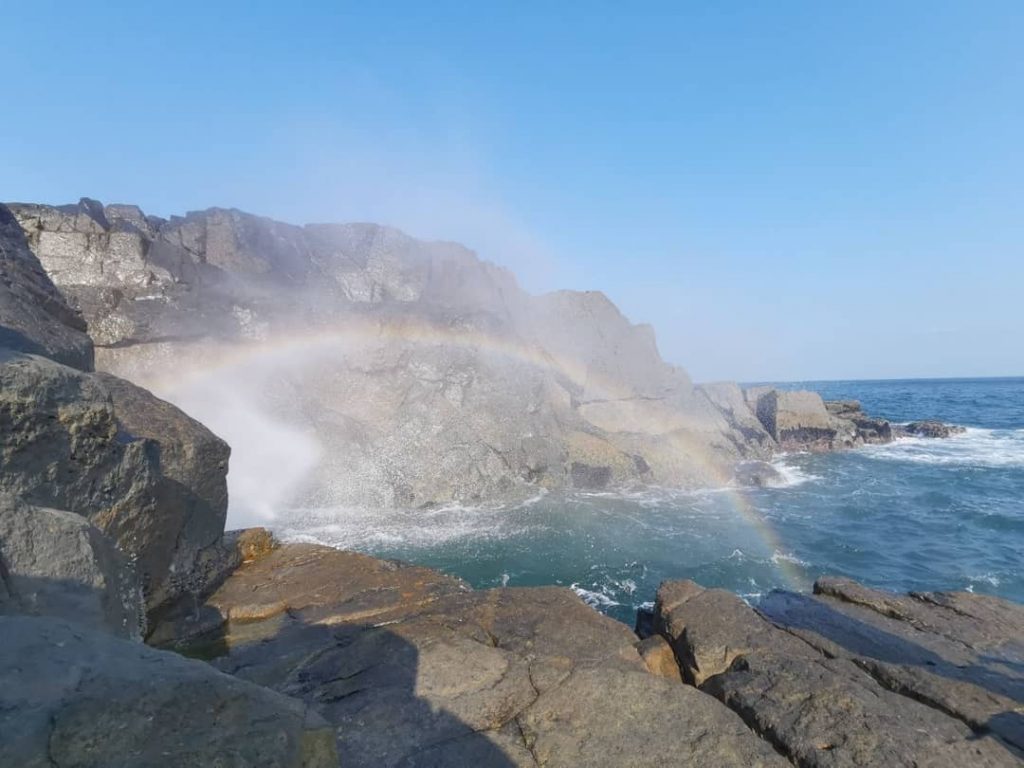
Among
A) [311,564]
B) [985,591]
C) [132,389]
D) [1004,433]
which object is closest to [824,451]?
[1004,433]

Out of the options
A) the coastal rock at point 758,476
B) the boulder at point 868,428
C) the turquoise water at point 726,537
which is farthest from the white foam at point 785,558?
the boulder at point 868,428

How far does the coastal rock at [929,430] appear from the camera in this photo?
4934 centimetres

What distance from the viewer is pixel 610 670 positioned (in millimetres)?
6172

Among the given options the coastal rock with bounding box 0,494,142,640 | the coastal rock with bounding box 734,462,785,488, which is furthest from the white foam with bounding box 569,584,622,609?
the coastal rock with bounding box 734,462,785,488

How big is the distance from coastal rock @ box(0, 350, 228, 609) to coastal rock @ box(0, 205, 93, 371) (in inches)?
42.2

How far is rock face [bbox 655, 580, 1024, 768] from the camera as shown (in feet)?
18.0

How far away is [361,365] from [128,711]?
2886 centimetres

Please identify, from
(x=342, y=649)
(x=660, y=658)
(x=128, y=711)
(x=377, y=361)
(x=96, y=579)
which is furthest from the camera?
(x=377, y=361)

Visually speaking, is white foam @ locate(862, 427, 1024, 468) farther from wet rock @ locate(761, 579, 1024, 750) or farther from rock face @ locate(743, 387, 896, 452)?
wet rock @ locate(761, 579, 1024, 750)

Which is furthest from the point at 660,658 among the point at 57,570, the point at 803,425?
the point at 803,425

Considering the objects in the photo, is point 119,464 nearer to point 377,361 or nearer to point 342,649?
point 342,649

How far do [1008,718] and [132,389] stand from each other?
14424 millimetres

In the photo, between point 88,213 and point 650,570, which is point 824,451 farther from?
point 88,213

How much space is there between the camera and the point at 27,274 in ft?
32.1
